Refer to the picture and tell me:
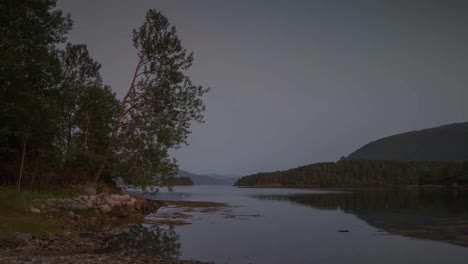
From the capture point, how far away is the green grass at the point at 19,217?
2395 centimetres

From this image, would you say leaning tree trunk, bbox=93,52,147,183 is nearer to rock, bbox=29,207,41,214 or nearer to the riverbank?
the riverbank

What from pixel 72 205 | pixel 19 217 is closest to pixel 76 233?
pixel 19 217

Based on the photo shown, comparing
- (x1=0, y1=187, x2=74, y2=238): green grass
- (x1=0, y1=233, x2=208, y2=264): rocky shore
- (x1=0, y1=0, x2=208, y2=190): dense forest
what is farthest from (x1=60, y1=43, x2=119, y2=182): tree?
(x1=0, y1=233, x2=208, y2=264): rocky shore

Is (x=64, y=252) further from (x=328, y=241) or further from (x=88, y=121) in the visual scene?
(x=88, y=121)

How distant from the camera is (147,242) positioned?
1057 inches

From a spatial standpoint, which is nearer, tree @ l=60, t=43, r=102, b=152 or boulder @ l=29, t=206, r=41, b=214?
boulder @ l=29, t=206, r=41, b=214

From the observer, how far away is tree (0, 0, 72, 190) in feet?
97.2

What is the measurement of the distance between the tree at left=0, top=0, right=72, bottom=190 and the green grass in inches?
141

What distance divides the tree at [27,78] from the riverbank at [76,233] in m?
4.81

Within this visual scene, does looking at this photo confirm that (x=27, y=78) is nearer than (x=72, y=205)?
Yes

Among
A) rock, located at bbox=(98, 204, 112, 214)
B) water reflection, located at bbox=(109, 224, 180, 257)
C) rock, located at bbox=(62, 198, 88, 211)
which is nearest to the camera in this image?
water reflection, located at bbox=(109, 224, 180, 257)

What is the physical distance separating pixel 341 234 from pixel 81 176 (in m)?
29.3

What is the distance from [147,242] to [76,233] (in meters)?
4.85

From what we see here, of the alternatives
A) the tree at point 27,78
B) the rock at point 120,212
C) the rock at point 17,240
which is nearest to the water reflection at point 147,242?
the rock at point 17,240
